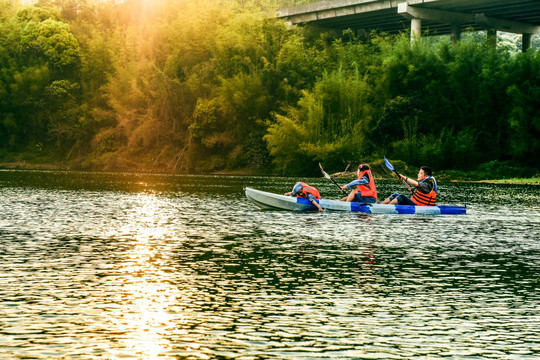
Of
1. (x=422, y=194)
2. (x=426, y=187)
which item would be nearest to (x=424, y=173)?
(x=426, y=187)

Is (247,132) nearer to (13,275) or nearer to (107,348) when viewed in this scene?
(13,275)

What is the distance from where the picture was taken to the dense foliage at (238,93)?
4762cm

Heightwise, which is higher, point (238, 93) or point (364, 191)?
point (238, 93)

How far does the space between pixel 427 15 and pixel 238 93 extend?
1361 centimetres

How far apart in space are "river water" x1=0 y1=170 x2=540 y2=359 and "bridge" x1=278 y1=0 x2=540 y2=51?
1230 inches

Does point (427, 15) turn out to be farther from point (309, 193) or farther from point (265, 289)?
point (265, 289)

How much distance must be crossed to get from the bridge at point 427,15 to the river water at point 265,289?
31239mm

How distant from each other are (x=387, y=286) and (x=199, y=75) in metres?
48.2

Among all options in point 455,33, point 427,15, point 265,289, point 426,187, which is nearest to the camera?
point 265,289

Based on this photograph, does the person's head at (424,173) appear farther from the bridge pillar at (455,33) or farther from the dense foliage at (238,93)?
the bridge pillar at (455,33)

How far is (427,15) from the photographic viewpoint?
4969 centimetres

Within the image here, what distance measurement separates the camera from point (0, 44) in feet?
217

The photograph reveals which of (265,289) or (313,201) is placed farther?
(313,201)

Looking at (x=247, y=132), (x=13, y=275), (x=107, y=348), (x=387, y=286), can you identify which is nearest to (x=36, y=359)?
(x=107, y=348)
